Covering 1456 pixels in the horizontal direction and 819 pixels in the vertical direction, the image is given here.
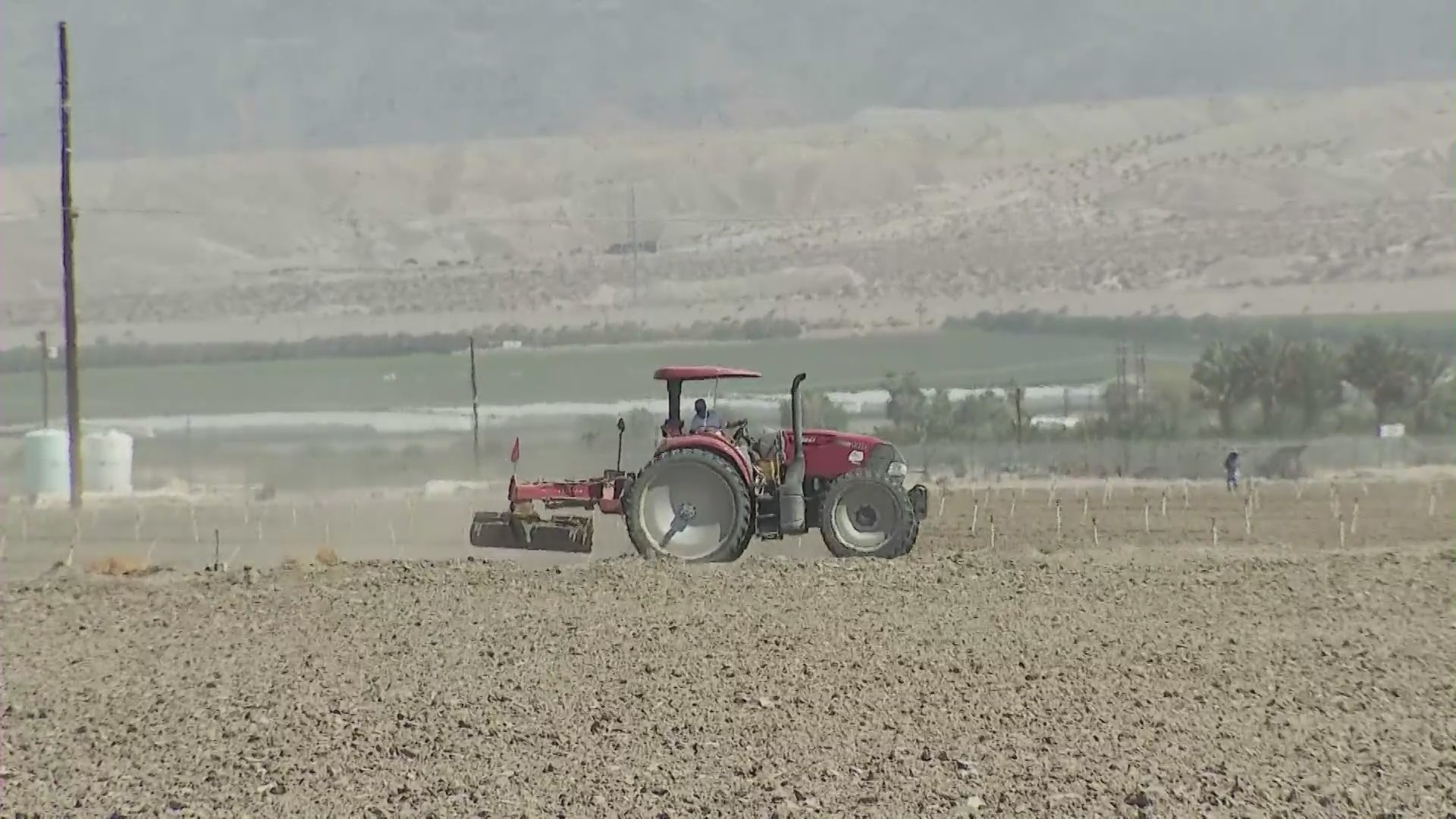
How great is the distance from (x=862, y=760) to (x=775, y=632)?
429 centimetres

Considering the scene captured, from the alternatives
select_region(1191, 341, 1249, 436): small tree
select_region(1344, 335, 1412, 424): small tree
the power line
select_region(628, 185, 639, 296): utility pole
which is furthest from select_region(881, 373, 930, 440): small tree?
the power line

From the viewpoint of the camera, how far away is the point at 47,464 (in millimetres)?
39188

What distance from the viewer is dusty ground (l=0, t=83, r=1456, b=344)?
92438 mm

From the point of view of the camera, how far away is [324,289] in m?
98.1

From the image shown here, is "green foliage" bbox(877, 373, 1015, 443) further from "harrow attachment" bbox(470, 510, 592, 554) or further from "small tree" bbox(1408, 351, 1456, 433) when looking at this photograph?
"harrow attachment" bbox(470, 510, 592, 554)

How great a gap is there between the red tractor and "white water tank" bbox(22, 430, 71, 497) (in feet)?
67.4

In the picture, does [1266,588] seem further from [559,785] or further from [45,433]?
[45,433]

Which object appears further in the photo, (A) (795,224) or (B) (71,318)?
(A) (795,224)

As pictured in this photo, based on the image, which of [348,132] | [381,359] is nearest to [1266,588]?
[381,359]

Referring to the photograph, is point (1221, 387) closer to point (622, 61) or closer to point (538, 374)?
point (538, 374)

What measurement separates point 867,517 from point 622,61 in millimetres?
161246

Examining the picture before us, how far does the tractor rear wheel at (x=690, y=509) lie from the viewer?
20.4m

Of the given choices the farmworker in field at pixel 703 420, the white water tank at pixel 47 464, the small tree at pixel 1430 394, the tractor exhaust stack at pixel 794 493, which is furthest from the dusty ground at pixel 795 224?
the tractor exhaust stack at pixel 794 493

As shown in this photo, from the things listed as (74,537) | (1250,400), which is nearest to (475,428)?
(74,537)
